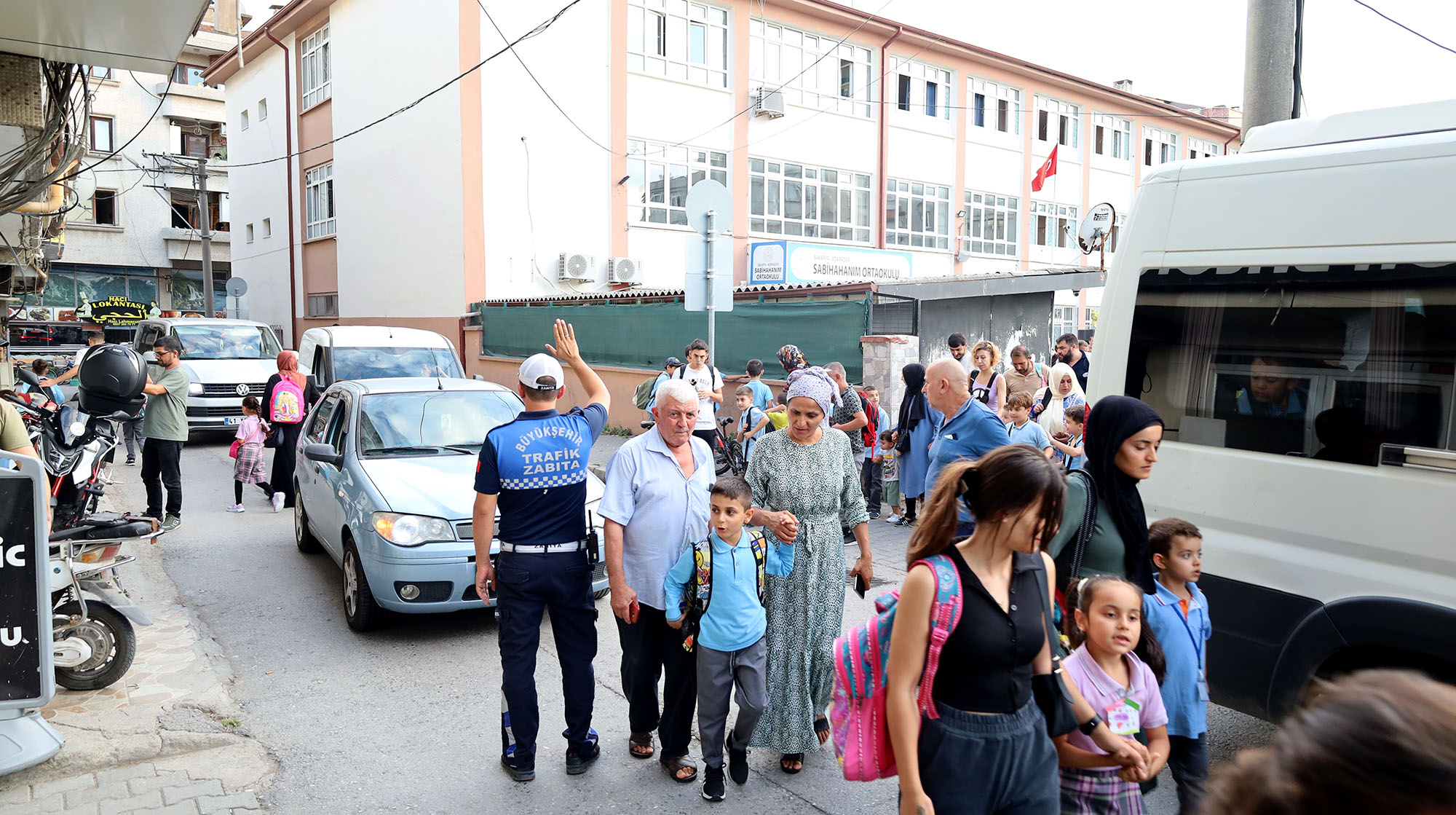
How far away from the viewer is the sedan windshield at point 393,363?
13.2 meters

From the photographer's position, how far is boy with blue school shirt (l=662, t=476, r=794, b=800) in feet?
12.7

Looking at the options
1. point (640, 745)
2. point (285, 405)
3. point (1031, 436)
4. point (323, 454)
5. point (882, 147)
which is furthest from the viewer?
point (882, 147)

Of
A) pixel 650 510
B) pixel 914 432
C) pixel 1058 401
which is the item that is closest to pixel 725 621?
pixel 650 510

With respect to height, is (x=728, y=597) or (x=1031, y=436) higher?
(x=1031, y=436)

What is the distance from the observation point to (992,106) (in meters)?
29.2

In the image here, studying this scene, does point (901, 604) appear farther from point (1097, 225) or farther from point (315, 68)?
point (315, 68)

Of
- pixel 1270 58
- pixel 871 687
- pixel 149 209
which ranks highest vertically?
pixel 149 209

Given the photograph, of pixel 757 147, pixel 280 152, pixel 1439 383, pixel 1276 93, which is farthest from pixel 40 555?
pixel 280 152

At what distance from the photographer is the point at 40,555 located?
12.8 feet

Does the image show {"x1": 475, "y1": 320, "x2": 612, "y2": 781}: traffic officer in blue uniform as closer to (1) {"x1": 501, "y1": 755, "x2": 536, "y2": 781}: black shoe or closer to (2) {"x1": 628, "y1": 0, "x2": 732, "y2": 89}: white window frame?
(1) {"x1": 501, "y1": 755, "x2": 536, "y2": 781}: black shoe

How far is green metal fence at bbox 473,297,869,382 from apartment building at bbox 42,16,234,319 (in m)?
22.7

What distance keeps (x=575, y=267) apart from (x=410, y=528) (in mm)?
16272

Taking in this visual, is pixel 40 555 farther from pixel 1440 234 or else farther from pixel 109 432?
pixel 1440 234

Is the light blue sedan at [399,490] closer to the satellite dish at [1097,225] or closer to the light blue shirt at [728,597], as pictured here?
the light blue shirt at [728,597]
